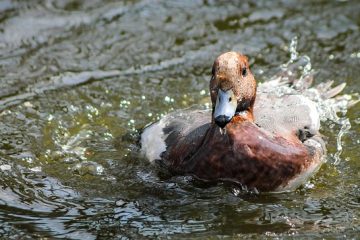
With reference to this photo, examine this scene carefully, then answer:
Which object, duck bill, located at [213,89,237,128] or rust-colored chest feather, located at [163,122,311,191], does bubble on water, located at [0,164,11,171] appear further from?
duck bill, located at [213,89,237,128]

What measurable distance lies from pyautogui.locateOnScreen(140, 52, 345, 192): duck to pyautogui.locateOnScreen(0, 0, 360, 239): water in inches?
4.8

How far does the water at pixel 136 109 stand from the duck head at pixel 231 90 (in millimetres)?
572

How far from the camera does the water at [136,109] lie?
16.1 feet

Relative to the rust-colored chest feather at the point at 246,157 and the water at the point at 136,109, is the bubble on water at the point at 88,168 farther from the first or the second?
the rust-colored chest feather at the point at 246,157

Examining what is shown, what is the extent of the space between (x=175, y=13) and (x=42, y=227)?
465 centimetres

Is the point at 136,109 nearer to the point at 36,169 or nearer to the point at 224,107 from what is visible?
the point at 36,169

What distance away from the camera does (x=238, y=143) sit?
509 centimetres

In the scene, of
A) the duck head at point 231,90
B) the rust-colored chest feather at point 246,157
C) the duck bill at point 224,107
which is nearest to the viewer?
the duck bill at point 224,107

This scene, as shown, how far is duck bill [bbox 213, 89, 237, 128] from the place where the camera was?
4.82m

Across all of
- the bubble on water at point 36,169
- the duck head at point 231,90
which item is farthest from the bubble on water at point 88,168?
the duck head at point 231,90

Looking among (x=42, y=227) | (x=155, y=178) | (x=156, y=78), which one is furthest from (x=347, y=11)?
(x=42, y=227)

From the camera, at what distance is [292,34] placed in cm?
848

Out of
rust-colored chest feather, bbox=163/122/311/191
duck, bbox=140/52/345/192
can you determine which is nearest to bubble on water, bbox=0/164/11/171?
duck, bbox=140/52/345/192

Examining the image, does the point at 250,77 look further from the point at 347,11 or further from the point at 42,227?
the point at 347,11
